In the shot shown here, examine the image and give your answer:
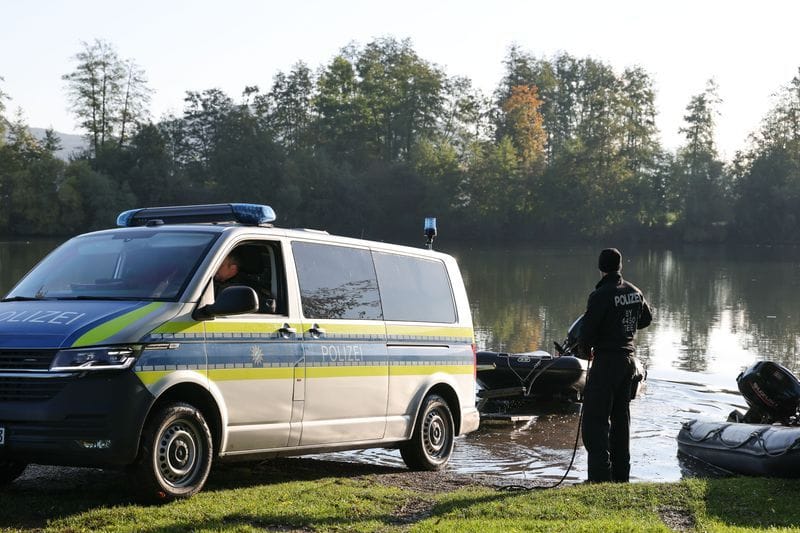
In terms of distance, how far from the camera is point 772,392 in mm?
14234

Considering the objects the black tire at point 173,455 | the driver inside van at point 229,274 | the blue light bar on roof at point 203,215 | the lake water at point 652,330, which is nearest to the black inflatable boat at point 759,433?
the lake water at point 652,330

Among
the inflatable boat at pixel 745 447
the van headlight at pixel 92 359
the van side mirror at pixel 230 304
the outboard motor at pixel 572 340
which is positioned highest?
the van side mirror at pixel 230 304

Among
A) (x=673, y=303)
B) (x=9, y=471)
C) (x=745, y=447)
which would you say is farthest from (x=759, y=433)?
(x=673, y=303)

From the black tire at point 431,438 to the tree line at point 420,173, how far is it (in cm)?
8095

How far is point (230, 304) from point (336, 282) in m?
1.96

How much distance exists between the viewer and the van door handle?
906 cm

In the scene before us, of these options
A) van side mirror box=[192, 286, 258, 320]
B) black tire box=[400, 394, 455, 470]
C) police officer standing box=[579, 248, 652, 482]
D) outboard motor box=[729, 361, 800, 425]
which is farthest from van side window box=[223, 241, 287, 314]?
outboard motor box=[729, 361, 800, 425]

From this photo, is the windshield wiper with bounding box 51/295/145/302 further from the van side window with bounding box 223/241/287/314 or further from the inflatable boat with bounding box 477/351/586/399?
the inflatable boat with bounding box 477/351/586/399

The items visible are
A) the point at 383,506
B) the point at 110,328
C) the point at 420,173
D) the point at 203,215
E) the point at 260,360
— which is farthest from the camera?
the point at 420,173

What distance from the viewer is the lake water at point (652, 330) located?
47.7ft

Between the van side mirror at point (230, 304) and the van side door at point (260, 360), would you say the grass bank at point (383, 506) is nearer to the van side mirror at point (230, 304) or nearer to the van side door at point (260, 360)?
the van side door at point (260, 360)

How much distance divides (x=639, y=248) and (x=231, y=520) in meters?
95.8

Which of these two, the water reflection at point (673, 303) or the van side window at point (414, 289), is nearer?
the van side window at point (414, 289)

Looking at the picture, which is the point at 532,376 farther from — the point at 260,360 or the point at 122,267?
the point at 122,267
